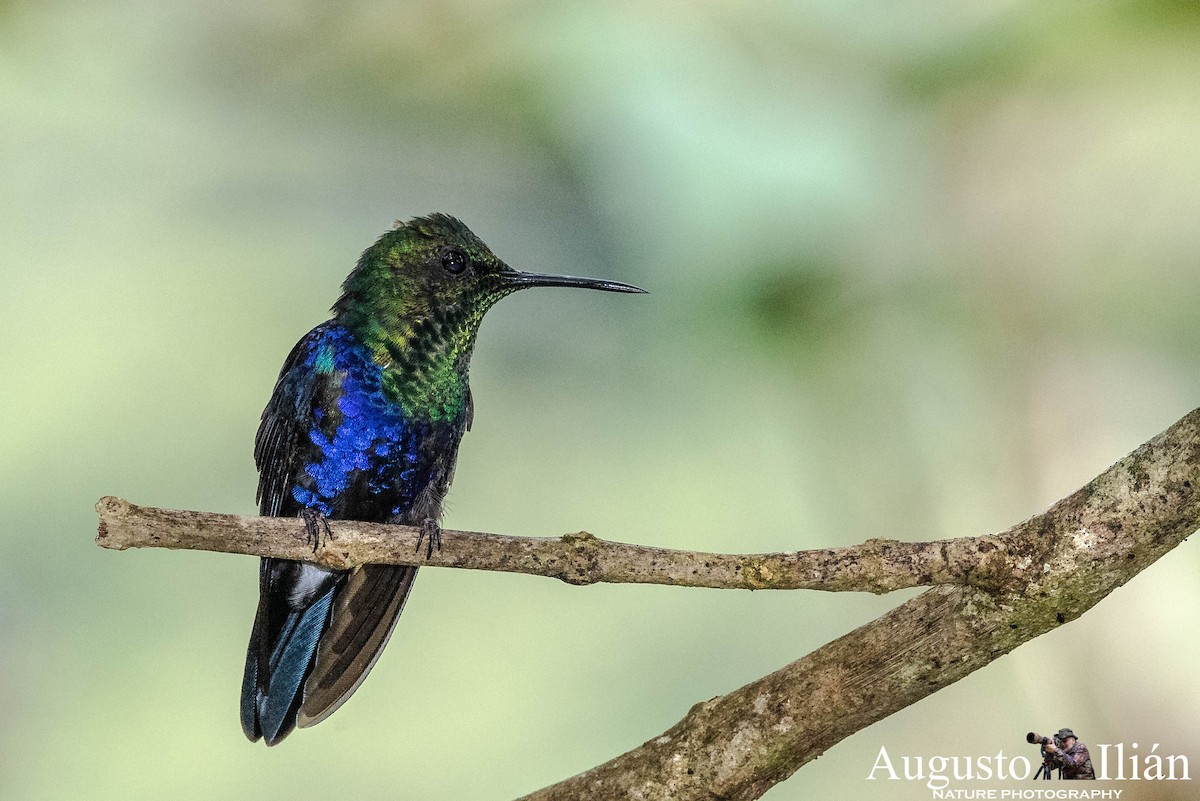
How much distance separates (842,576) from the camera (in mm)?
1718

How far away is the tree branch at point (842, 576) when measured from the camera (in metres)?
1.65

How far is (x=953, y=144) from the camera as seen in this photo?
3.69m

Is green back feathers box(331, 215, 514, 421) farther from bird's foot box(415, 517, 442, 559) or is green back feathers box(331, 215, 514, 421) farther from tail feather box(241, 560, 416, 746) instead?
bird's foot box(415, 517, 442, 559)

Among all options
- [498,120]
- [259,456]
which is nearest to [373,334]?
[259,456]

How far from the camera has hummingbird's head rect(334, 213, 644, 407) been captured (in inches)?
94.2

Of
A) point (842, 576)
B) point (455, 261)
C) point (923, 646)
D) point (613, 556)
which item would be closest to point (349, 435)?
point (455, 261)

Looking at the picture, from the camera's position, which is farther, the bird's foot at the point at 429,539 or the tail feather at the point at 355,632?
the tail feather at the point at 355,632

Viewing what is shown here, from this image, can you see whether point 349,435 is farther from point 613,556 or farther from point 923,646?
point 923,646

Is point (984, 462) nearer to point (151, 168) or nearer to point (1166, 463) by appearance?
point (1166, 463)

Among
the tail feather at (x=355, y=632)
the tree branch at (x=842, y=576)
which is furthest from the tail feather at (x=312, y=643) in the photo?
the tree branch at (x=842, y=576)

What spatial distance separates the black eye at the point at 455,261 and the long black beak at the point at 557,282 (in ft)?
0.32

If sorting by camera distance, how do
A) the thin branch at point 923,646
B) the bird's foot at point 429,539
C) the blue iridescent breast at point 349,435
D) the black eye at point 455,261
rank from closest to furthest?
the thin branch at point 923,646 → the bird's foot at point 429,539 → the blue iridescent breast at point 349,435 → the black eye at point 455,261

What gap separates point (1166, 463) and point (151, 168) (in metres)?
3.26

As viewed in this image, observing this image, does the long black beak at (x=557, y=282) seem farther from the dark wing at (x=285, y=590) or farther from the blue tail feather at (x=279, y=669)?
the blue tail feather at (x=279, y=669)
